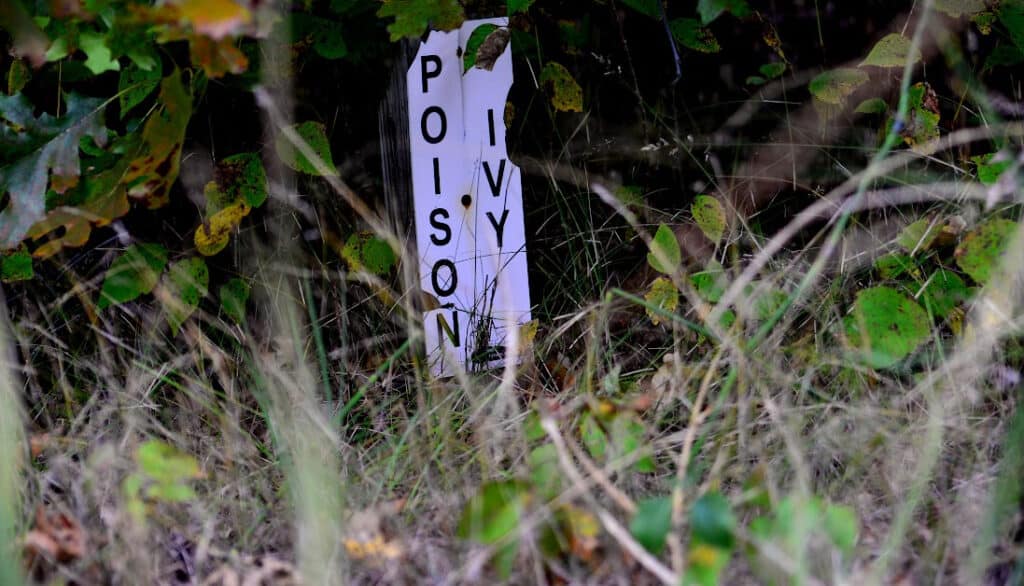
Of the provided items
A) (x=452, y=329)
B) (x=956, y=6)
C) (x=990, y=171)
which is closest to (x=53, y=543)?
(x=452, y=329)

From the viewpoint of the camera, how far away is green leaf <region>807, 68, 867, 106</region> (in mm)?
1792

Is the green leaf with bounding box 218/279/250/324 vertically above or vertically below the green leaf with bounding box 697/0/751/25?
below

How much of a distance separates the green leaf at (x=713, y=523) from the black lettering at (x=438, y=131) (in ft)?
3.74

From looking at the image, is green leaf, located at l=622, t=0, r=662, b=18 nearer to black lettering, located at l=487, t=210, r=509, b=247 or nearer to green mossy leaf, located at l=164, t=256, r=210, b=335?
black lettering, located at l=487, t=210, r=509, b=247

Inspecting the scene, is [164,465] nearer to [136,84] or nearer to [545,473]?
[545,473]

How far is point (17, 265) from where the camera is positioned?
1.74 m

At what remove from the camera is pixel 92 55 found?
128cm

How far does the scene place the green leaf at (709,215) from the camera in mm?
1750

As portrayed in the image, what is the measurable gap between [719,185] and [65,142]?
138cm

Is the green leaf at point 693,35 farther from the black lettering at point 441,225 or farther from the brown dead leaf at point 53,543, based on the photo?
the brown dead leaf at point 53,543

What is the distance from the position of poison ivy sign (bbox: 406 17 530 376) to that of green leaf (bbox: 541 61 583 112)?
0.10 m

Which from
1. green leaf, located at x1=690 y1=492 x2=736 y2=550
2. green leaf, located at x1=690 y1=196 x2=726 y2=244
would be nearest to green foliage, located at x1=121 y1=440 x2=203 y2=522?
green leaf, located at x1=690 y1=492 x2=736 y2=550

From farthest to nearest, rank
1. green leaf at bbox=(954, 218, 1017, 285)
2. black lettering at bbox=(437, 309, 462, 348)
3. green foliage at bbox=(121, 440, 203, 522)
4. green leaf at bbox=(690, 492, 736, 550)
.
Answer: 1. black lettering at bbox=(437, 309, 462, 348)
2. green leaf at bbox=(954, 218, 1017, 285)
3. green foliage at bbox=(121, 440, 203, 522)
4. green leaf at bbox=(690, 492, 736, 550)

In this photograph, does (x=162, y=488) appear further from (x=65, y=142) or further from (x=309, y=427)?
(x=65, y=142)
